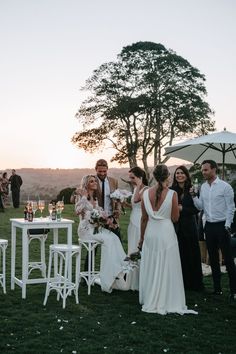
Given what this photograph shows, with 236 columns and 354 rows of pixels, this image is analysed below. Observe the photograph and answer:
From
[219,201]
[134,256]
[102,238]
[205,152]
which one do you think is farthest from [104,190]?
[205,152]

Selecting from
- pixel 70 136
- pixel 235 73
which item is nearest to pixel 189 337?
pixel 235 73

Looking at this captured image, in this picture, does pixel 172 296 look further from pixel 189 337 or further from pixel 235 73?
pixel 235 73

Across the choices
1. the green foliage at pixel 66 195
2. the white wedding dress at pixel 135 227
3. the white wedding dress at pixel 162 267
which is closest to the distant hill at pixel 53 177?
the green foliage at pixel 66 195

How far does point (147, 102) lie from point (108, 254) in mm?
35357

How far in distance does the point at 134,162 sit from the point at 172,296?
37.1m

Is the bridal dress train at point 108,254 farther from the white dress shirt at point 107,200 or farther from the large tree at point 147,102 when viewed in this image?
the large tree at point 147,102

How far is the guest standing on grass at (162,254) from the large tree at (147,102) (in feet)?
118

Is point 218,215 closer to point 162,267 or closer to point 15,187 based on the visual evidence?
point 162,267

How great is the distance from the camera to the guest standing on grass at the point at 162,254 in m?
6.79

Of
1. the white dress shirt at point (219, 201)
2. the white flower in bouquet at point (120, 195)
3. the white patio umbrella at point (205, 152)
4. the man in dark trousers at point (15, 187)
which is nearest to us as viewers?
the white dress shirt at point (219, 201)

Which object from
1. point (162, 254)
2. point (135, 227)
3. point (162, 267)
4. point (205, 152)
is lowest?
point (162, 267)

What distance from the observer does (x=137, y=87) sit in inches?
1721

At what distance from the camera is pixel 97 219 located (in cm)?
793

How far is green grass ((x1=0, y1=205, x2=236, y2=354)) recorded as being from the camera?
5.35 m
